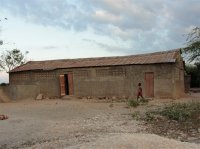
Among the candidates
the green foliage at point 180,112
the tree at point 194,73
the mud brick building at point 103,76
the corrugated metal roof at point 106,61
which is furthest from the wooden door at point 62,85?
the tree at point 194,73

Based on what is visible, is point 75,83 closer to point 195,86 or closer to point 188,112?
point 188,112

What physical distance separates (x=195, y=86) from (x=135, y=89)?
17.2 m

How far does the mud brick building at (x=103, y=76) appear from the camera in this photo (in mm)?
28188

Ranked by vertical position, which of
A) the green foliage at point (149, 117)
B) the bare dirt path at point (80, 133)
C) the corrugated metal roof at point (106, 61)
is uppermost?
the corrugated metal roof at point (106, 61)

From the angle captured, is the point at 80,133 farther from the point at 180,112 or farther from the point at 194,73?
the point at 194,73

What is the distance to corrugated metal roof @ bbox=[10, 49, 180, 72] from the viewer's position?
28723 mm

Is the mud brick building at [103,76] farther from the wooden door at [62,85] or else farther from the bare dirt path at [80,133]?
the bare dirt path at [80,133]

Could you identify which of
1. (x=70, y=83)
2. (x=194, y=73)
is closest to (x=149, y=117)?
(x=70, y=83)

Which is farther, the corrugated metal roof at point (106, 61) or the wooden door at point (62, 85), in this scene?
the wooden door at point (62, 85)

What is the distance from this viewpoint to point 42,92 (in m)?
32.8

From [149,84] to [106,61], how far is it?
174 inches

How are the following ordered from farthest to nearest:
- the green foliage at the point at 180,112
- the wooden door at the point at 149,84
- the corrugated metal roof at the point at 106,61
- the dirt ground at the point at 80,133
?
1. the corrugated metal roof at the point at 106,61
2. the wooden door at the point at 149,84
3. the green foliage at the point at 180,112
4. the dirt ground at the point at 80,133

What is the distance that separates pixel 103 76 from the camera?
30.3m

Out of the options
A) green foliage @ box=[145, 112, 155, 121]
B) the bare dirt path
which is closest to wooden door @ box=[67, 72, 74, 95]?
the bare dirt path
